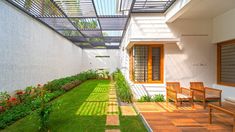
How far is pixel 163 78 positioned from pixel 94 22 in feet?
17.0

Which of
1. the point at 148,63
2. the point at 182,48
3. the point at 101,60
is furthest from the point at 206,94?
the point at 101,60

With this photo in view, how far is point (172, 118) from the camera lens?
5.44 meters

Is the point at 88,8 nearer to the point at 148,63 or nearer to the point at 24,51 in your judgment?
the point at 24,51

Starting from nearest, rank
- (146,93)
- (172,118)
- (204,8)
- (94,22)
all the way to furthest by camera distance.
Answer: (172,118) → (204,8) → (146,93) → (94,22)

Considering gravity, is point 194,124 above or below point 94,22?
below

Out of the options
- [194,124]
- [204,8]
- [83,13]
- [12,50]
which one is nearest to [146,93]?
[194,124]

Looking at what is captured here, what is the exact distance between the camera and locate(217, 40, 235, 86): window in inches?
295

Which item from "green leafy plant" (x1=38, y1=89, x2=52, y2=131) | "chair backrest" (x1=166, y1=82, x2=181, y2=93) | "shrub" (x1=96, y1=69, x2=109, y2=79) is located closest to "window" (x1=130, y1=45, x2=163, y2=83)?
"chair backrest" (x1=166, y1=82, x2=181, y2=93)

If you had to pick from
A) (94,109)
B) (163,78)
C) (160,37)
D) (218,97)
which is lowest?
(94,109)

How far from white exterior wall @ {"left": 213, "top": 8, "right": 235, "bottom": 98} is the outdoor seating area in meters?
0.04

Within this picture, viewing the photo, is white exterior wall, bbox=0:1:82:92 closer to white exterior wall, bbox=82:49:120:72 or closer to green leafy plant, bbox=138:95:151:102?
green leafy plant, bbox=138:95:151:102

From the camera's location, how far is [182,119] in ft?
17.6

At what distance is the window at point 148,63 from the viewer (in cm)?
832

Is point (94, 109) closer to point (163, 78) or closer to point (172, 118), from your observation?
point (172, 118)
